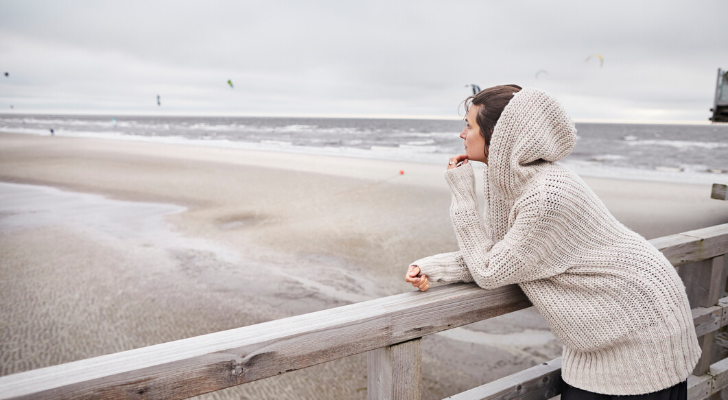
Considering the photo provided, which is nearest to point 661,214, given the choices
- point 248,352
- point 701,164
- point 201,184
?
point 248,352

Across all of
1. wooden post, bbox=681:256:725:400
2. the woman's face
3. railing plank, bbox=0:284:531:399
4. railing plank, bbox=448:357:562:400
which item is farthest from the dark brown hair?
wooden post, bbox=681:256:725:400

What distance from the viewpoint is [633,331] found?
4.74 feet

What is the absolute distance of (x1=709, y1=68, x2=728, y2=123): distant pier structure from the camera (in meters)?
11.2

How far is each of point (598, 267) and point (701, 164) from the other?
82.5 ft

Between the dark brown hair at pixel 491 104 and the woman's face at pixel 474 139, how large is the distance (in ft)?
0.05

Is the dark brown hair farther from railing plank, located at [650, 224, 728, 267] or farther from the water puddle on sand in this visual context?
the water puddle on sand

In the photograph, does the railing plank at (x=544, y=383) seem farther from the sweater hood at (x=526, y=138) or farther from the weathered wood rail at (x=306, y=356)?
the sweater hood at (x=526, y=138)

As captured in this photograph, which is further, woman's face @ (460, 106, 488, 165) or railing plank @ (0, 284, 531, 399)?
woman's face @ (460, 106, 488, 165)

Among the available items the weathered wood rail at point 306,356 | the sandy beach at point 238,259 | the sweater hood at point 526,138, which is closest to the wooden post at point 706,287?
the weathered wood rail at point 306,356

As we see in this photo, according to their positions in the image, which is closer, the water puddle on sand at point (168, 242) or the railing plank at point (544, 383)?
the railing plank at point (544, 383)

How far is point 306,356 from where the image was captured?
3.92 feet

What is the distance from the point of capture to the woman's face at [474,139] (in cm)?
162

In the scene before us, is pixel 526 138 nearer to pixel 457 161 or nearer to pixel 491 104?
pixel 491 104

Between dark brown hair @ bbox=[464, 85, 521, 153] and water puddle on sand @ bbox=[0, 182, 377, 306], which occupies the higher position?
dark brown hair @ bbox=[464, 85, 521, 153]
